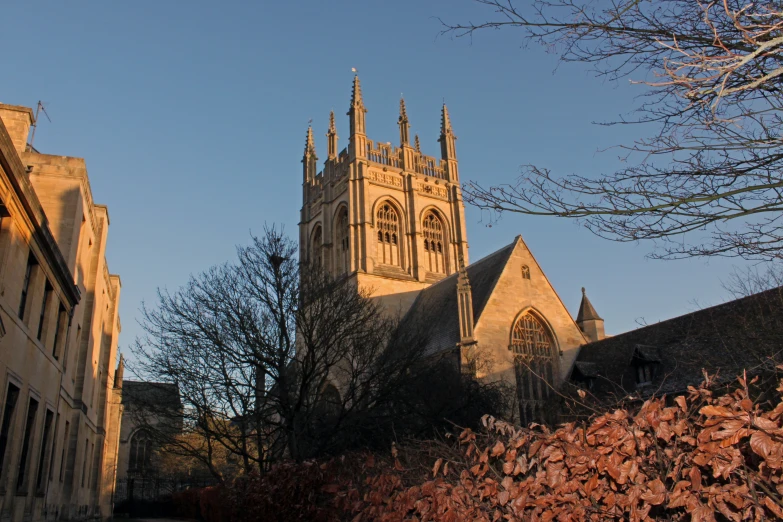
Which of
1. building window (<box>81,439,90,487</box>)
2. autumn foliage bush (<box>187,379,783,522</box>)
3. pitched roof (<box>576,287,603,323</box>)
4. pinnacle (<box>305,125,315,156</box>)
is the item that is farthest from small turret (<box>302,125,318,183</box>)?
autumn foliage bush (<box>187,379,783,522</box>)

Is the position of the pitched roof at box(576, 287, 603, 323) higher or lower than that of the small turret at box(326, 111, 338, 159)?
lower

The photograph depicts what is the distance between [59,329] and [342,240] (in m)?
28.2

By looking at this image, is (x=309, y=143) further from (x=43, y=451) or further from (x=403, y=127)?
(x=43, y=451)

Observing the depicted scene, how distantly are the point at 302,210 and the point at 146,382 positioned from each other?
110ft

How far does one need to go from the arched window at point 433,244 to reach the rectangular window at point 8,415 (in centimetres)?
3256

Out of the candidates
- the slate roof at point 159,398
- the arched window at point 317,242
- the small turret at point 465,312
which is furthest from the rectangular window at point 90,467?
the arched window at point 317,242

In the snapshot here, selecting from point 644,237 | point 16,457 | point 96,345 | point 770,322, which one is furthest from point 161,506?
point 644,237

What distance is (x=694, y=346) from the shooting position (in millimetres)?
22125

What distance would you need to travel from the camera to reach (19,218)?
1184 cm

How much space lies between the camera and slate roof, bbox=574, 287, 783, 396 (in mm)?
17203

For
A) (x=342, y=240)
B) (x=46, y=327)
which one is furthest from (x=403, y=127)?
(x=46, y=327)

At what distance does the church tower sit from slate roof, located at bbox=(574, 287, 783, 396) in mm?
14671

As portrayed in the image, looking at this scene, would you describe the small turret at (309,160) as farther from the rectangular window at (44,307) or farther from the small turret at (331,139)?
the rectangular window at (44,307)

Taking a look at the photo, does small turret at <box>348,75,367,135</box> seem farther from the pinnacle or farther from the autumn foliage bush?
the autumn foliage bush
